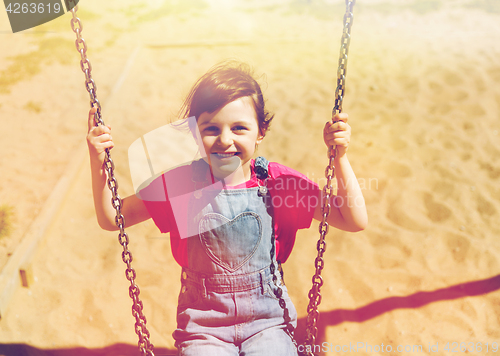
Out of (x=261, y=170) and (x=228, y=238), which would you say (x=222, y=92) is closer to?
(x=261, y=170)

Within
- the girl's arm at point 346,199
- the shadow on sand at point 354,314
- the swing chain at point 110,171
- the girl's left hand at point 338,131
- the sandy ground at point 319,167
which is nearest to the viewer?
the swing chain at point 110,171

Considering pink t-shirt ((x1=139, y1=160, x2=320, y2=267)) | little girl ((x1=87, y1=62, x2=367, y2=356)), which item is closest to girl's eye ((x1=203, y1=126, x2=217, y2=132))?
little girl ((x1=87, y1=62, x2=367, y2=356))

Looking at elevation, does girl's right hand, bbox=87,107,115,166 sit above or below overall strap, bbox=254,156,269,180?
above

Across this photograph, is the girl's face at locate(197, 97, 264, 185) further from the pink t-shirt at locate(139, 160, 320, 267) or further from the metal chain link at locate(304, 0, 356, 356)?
the metal chain link at locate(304, 0, 356, 356)

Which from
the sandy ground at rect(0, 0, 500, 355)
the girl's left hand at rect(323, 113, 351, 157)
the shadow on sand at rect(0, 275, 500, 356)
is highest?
the girl's left hand at rect(323, 113, 351, 157)

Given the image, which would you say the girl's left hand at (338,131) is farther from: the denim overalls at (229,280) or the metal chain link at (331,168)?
the denim overalls at (229,280)

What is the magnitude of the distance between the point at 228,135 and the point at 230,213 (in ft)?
0.92

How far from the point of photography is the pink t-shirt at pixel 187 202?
141 cm

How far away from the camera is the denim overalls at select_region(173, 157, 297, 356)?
134 cm

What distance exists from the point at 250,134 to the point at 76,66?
5182 mm

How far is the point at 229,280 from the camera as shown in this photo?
4.44 ft

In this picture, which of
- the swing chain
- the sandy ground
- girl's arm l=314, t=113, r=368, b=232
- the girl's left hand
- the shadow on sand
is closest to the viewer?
the swing chain

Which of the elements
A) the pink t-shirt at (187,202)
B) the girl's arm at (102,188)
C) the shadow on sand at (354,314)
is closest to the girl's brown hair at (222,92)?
the pink t-shirt at (187,202)

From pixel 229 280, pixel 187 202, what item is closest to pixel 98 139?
pixel 187 202
